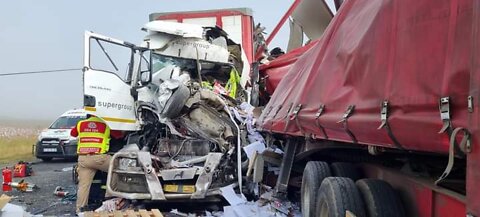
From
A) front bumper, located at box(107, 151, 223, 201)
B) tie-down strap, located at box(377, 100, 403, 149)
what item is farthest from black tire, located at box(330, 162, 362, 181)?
front bumper, located at box(107, 151, 223, 201)

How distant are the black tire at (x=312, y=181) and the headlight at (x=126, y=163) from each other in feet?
10.7

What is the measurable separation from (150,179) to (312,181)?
3242 millimetres

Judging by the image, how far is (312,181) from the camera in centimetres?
458

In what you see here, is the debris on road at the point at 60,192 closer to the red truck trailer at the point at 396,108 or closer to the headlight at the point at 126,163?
the headlight at the point at 126,163

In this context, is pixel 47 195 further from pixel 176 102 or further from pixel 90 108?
pixel 176 102

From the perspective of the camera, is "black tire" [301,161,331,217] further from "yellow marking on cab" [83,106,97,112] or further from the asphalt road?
the asphalt road

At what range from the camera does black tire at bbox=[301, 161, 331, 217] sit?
4480mm

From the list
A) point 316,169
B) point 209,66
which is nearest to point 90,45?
point 209,66

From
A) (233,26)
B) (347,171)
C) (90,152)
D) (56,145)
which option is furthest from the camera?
(56,145)

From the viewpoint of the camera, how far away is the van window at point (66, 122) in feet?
56.3

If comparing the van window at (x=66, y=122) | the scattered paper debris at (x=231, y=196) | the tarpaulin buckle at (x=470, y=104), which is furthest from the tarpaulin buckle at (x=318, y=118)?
the van window at (x=66, y=122)

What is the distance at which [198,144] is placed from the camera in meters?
8.11

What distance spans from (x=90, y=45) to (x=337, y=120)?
5370 mm

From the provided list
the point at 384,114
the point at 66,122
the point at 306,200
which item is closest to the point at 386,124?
the point at 384,114
